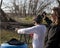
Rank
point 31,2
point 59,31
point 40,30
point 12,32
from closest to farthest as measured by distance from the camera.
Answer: point 59,31 < point 40,30 < point 12,32 < point 31,2

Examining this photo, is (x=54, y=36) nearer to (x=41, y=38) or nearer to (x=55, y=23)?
(x=55, y=23)

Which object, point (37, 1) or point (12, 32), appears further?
point (37, 1)

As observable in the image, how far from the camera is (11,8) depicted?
18531 millimetres

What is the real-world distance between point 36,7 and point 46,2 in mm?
1212

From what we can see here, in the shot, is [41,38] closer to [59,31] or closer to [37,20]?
[37,20]

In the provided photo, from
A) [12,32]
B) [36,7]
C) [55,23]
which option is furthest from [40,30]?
[36,7]

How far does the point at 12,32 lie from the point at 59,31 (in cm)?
809

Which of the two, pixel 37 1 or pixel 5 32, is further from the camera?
pixel 37 1

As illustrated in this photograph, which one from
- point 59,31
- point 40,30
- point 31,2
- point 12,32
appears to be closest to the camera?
point 59,31

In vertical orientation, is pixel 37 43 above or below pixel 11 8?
below

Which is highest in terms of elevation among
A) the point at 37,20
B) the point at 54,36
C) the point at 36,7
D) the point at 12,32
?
the point at 36,7

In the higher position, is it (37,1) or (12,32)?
(37,1)

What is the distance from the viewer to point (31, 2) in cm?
1817

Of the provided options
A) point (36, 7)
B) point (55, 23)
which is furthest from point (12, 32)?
point (55, 23)
